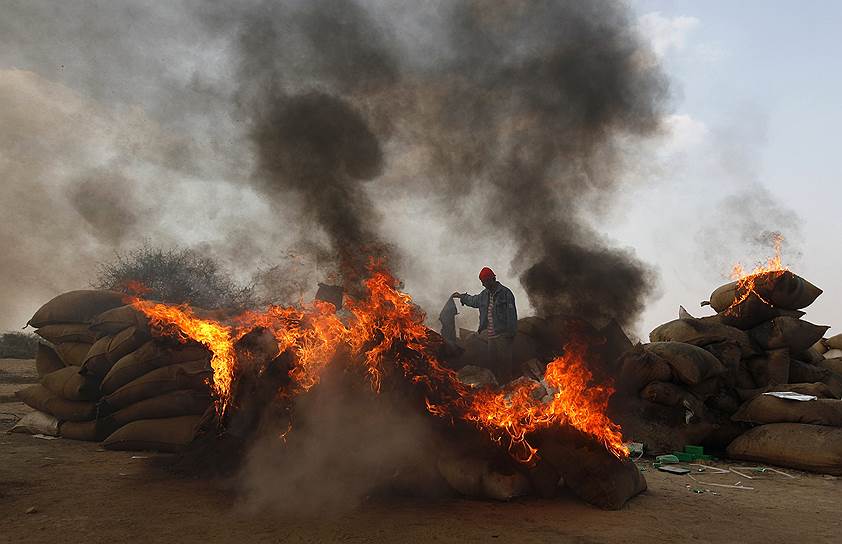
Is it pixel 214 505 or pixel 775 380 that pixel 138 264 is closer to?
pixel 214 505

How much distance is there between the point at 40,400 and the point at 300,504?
5.23 m

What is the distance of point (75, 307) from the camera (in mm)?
7922

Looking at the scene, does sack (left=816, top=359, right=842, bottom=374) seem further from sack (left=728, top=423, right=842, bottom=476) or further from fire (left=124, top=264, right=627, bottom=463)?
fire (left=124, top=264, right=627, bottom=463)

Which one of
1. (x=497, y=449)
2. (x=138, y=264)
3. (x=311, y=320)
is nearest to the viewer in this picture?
(x=497, y=449)

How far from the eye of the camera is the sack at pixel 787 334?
9.25 metres

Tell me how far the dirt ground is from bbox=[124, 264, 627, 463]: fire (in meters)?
0.69

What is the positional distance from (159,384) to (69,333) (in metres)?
2.03

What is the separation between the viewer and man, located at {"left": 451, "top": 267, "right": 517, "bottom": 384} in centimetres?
723

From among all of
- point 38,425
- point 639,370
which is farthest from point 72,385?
point 639,370

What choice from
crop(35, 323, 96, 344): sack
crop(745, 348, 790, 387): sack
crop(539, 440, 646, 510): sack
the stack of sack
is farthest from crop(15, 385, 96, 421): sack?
crop(745, 348, 790, 387): sack

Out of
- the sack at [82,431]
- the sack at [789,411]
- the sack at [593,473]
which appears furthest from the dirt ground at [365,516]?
the sack at [789,411]

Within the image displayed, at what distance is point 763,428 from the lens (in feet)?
24.9


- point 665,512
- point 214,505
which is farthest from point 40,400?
point 665,512

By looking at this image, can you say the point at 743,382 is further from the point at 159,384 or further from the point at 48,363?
the point at 48,363
